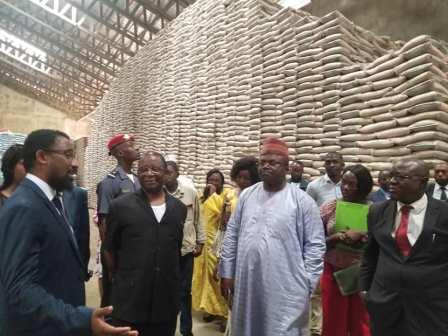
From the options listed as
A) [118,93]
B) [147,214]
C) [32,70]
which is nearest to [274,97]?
[147,214]

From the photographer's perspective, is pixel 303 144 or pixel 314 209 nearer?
pixel 314 209

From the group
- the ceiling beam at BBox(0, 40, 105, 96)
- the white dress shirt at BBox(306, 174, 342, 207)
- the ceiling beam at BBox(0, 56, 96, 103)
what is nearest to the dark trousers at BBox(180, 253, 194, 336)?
the white dress shirt at BBox(306, 174, 342, 207)

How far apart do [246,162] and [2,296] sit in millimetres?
2462

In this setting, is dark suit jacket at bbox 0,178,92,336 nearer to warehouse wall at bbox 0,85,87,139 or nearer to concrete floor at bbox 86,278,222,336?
concrete floor at bbox 86,278,222,336

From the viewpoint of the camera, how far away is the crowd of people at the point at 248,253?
1.45 metres

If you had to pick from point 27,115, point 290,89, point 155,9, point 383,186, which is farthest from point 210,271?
point 27,115

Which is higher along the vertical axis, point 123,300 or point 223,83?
point 223,83

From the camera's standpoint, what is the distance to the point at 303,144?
4.73 meters

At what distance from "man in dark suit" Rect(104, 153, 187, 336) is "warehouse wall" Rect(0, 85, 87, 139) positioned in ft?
88.3

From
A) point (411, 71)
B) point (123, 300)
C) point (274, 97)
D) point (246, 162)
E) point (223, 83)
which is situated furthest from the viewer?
point (223, 83)

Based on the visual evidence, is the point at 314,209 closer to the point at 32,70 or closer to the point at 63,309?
the point at 63,309

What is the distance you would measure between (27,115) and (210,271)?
26.7 m

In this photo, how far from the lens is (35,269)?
4.67 feet

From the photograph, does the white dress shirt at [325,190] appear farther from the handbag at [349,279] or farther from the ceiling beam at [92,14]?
the ceiling beam at [92,14]
